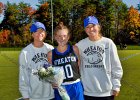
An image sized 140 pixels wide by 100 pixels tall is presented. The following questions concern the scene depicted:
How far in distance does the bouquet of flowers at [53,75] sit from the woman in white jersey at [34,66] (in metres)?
0.45

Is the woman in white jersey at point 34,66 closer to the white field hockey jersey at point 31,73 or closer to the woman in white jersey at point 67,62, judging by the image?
the white field hockey jersey at point 31,73

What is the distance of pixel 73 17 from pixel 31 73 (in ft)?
307

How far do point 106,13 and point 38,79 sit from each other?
94.0m

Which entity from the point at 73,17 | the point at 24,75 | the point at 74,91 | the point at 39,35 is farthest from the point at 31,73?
the point at 73,17

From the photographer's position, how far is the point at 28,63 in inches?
247

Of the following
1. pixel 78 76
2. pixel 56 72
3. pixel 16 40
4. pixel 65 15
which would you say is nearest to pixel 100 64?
pixel 78 76

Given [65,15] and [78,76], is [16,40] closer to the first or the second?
[65,15]

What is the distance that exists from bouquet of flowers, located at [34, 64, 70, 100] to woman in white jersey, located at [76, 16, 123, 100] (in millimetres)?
504

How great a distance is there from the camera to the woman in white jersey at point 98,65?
240 inches

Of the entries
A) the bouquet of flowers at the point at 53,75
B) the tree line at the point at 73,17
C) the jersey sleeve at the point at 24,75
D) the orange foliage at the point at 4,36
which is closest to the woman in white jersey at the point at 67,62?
the bouquet of flowers at the point at 53,75

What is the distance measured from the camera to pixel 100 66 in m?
6.11

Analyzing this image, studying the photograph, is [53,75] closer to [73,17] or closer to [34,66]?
[34,66]

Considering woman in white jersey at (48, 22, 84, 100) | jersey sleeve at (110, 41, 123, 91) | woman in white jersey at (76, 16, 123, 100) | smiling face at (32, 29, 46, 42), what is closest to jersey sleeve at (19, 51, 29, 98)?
smiling face at (32, 29, 46, 42)

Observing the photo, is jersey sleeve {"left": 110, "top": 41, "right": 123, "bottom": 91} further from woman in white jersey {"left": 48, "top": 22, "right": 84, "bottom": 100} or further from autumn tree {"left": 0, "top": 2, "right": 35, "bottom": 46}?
autumn tree {"left": 0, "top": 2, "right": 35, "bottom": 46}
